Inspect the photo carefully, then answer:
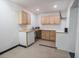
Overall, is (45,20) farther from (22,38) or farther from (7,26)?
(7,26)

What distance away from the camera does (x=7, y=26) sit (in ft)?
9.04

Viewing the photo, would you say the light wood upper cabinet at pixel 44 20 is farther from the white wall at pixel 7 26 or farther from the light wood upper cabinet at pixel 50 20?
the white wall at pixel 7 26

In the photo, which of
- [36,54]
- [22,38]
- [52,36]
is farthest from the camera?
[52,36]

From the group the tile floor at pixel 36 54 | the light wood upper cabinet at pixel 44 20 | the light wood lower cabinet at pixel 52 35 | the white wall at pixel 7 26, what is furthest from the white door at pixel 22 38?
the light wood upper cabinet at pixel 44 20

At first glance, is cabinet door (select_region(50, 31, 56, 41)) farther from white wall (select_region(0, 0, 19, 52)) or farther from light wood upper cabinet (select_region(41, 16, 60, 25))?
white wall (select_region(0, 0, 19, 52))

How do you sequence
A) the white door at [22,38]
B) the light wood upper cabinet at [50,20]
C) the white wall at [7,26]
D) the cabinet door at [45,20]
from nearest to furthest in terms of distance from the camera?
the white wall at [7,26] < the white door at [22,38] < the light wood upper cabinet at [50,20] < the cabinet door at [45,20]

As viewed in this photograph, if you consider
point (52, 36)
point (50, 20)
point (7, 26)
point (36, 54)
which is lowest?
point (36, 54)

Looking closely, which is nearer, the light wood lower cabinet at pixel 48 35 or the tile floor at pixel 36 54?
the tile floor at pixel 36 54

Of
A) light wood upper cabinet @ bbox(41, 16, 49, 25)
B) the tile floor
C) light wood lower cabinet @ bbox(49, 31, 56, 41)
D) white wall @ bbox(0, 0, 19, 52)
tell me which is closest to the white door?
white wall @ bbox(0, 0, 19, 52)

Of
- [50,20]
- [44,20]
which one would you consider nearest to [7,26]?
[44,20]

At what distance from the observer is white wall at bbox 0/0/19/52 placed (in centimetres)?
251

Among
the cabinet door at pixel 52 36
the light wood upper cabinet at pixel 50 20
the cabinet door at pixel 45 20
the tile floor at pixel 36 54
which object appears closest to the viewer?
the tile floor at pixel 36 54

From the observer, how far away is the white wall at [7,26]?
251cm

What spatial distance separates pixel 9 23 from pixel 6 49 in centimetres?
127
